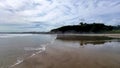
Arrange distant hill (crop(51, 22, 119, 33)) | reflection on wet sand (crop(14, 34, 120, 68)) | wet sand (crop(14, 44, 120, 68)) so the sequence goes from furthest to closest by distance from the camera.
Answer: distant hill (crop(51, 22, 119, 33)) < reflection on wet sand (crop(14, 34, 120, 68)) < wet sand (crop(14, 44, 120, 68))

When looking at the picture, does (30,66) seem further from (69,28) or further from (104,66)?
(69,28)

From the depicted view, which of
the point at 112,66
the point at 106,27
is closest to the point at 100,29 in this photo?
the point at 106,27

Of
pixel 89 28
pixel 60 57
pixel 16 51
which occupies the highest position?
pixel 89 28

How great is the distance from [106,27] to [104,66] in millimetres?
107046

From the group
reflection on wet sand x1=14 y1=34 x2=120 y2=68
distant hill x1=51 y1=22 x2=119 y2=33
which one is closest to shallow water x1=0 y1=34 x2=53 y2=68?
reflection on wet sand x1=14 y1=34 x2=120 y2=68

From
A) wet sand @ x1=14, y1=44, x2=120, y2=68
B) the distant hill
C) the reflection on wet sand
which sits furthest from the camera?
the distant hill

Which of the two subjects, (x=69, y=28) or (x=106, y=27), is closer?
(x=106, y=27)

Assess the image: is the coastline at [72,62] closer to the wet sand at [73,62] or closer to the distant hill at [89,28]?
the wet sand at [73,62]

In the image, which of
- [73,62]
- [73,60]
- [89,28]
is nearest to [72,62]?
[73,62]

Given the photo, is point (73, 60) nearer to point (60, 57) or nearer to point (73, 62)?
point (73, 62)

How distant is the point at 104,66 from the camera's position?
7.93 meters

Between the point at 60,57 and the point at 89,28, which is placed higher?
the point at 89,28

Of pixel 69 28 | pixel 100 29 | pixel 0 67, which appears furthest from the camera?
pixel 69 28

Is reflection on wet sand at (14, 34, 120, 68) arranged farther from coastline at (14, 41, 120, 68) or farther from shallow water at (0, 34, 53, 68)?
shallow water at (0, 34, 53, 68)
